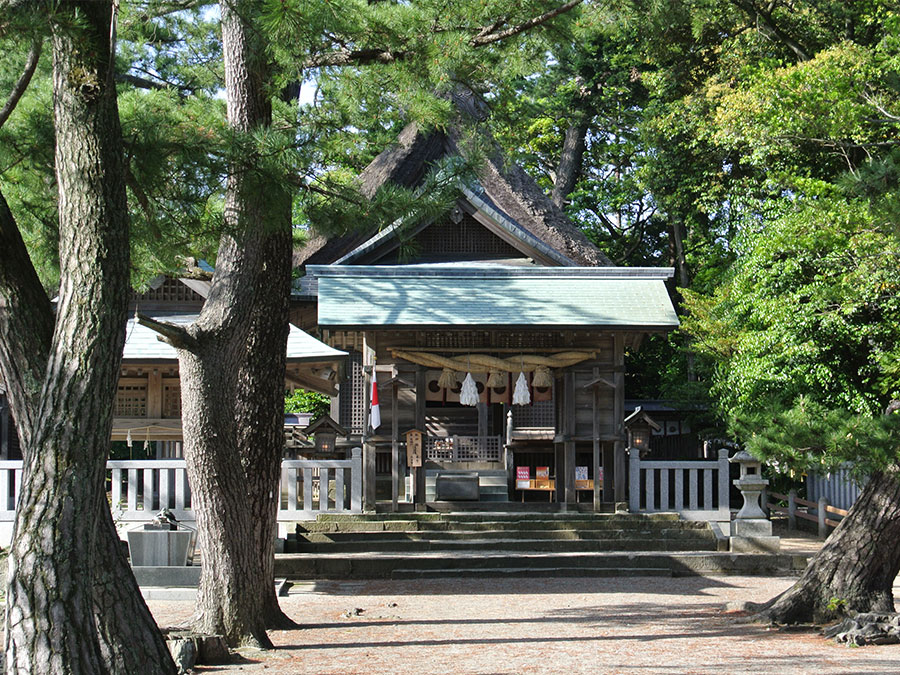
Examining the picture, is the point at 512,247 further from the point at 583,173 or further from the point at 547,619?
the point at 583,173

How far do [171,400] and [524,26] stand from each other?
8547 mm

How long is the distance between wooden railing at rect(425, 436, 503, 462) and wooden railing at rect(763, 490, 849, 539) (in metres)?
5.30

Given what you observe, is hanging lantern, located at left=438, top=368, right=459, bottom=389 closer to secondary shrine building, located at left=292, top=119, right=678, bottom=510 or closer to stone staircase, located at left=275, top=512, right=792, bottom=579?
secondary shrine building, located at left=292, top=119, right=678, bottom=510

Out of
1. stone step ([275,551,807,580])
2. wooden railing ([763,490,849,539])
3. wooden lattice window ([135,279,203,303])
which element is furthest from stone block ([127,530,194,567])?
wooden railing ([763,490,849,539])

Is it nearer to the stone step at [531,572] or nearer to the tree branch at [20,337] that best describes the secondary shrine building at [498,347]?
the stone step at [531,572]

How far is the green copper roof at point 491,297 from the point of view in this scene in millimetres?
15562

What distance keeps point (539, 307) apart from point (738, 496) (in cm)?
1293

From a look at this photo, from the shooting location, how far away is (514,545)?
48.2 ft

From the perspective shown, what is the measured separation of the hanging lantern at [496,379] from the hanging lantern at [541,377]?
0.51 m

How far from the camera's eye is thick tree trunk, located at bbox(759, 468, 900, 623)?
9055 mm

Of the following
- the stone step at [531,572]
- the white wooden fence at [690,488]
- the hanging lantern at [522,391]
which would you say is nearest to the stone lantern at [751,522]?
the white wooden fence at [690,488]

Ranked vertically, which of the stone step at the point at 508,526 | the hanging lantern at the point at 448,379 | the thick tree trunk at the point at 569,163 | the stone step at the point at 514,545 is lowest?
the stone step at the point at 514,545

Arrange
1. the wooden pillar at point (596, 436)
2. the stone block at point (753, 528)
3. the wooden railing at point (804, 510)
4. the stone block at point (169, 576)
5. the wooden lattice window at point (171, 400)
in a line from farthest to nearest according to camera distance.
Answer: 1. the wooden railing at point (804, 510)
2. the wooden pillar at point (596, 436)
3. the wooden lattice window at point (171, 400)
4. the stone block at point (753, 528)
5. the stone block at point (169, 576)

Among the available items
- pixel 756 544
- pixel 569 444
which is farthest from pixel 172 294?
pixel 756 544
